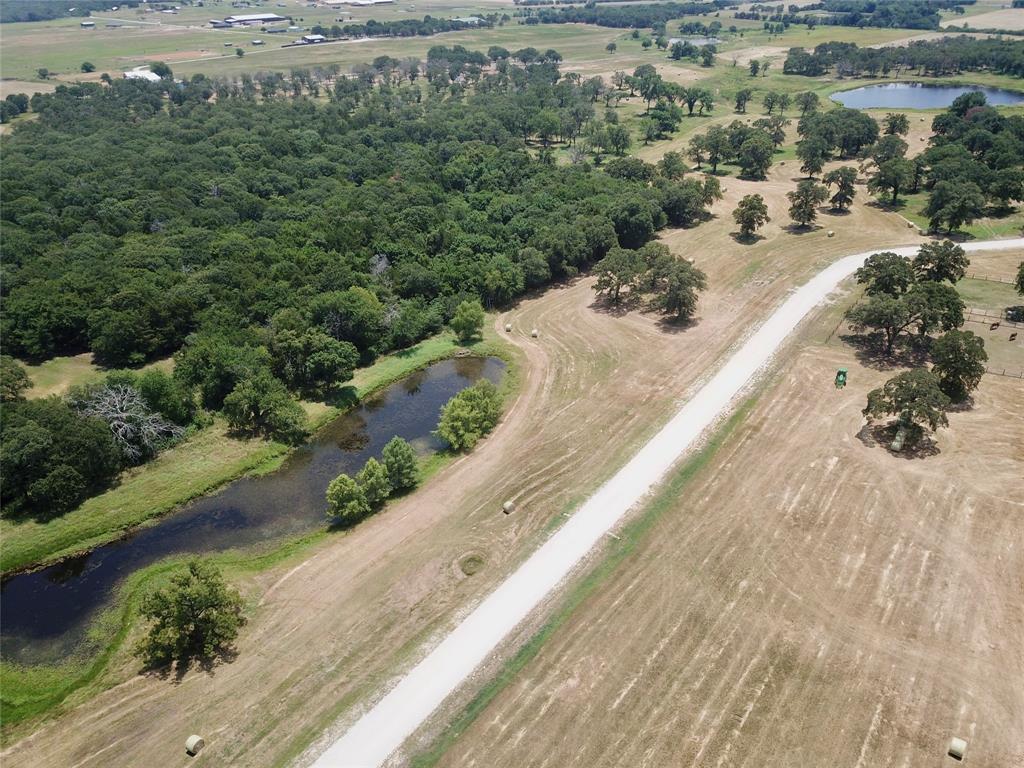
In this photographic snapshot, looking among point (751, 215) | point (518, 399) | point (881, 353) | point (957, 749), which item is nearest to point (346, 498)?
point (518, 399)

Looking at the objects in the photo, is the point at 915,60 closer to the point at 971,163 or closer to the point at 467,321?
the point at 971,163

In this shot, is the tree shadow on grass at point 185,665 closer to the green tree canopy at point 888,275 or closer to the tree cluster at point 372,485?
the tree cluster at point 372,485

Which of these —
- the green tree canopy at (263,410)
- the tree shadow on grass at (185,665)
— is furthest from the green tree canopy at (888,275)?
the tree shadow on grass at (185,665)

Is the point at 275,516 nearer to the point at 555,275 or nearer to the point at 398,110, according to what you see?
the point at 555,275

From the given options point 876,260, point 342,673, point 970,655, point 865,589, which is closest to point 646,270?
point 876,260

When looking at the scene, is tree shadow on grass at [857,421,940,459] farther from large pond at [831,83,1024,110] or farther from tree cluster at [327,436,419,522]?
large pond at [831,83,1024,110]

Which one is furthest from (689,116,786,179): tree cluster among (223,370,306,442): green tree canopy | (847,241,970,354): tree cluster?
(223,370,306,442): green tree canopy
